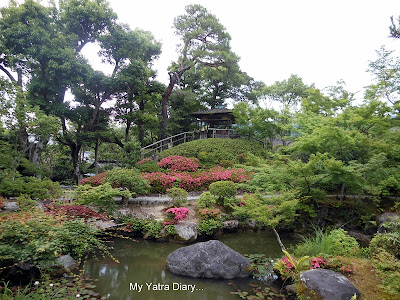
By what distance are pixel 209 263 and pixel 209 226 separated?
2498mm

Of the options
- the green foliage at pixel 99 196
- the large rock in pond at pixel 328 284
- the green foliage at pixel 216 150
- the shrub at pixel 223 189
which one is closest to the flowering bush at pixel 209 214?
the shrub at pixel 223 189

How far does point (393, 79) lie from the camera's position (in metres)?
10.3

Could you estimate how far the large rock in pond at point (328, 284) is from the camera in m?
3.58

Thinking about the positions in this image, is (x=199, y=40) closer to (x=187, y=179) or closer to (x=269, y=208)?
(x=187, y=179)

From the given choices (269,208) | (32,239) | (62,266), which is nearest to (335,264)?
(269,208)

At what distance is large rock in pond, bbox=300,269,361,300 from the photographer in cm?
358

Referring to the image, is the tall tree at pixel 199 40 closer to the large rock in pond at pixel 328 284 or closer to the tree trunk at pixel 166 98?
the tree trunk at pixel 166 98

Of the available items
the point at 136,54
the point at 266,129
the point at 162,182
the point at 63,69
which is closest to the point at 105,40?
the point at 136,54

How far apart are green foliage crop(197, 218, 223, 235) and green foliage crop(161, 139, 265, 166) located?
6.49m

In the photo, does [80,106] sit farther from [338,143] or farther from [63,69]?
[338,143]

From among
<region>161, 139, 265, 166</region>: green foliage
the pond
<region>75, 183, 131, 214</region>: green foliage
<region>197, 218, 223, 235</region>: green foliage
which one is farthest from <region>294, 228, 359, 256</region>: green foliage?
<region>161, 139, 265, 166</region>: green foliage

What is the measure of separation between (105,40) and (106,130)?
18.2 feet

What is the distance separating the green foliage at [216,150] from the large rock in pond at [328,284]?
1019cm

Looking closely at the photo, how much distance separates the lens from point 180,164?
13.0 m
